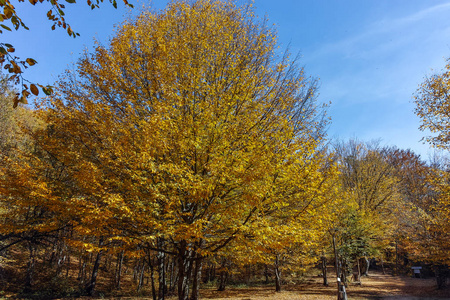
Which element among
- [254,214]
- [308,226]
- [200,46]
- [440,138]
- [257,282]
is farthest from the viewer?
[257,282]

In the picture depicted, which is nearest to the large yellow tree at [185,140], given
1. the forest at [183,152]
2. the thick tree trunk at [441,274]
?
the forest at [183,152]

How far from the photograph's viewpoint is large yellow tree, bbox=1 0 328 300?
595 cm

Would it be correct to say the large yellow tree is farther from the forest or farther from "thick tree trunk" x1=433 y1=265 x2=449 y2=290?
"thick tree trunk" x1=433 y1=265 x2=449 y2=290

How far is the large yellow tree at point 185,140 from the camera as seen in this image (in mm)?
5953

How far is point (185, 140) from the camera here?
252 inches

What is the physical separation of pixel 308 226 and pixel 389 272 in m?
36.0

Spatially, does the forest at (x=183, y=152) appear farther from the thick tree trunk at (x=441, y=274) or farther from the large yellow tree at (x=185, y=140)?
the thick tree trunk at (x=441, y=274)

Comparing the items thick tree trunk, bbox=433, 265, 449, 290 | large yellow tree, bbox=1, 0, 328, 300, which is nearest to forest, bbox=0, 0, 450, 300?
large yellow tree, bbox=1, 0, 328, 300

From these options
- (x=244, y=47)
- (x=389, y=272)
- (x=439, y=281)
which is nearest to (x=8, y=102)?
(x=244, y=47)

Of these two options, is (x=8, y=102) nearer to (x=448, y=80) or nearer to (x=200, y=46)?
(x=200, y=46)

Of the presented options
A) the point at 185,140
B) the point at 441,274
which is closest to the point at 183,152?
the point at 185,140

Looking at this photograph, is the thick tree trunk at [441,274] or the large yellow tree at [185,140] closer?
the large yellow tree at [185,140]

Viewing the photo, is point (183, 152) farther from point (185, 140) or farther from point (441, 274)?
point (441, 274)

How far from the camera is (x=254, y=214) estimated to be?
20.6 ft
